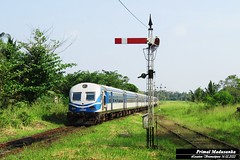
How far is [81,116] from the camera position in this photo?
23.4 m

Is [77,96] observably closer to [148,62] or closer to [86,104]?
[86,104]

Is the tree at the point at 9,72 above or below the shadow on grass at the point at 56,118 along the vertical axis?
above

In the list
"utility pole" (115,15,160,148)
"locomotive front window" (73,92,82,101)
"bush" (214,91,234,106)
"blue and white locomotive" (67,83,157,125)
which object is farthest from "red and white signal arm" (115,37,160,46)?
"bush" (214,91,234,106)

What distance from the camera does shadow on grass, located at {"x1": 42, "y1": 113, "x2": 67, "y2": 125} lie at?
24.2 m

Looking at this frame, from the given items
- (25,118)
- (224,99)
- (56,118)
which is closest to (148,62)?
(25,118)

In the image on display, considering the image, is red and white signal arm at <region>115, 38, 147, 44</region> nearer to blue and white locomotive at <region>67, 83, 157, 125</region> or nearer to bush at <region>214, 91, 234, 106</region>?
blue and white locomotive at <region>67, 83, 157, 125</region>

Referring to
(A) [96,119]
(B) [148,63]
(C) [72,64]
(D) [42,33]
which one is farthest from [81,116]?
(B) [148,63]

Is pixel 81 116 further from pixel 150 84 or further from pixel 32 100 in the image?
pixel 150 84

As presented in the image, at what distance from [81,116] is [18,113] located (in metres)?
4.44

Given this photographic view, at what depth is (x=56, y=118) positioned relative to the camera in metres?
25.7

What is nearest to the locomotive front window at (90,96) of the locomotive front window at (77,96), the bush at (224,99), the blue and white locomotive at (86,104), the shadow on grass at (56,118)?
the blue and white locomotive at (86,104)

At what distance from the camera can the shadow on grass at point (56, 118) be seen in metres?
24.2

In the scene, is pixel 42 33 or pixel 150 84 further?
pixel 42 33

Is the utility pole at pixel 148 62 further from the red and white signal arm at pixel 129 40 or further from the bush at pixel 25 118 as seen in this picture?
the bush at pixel 25 118
